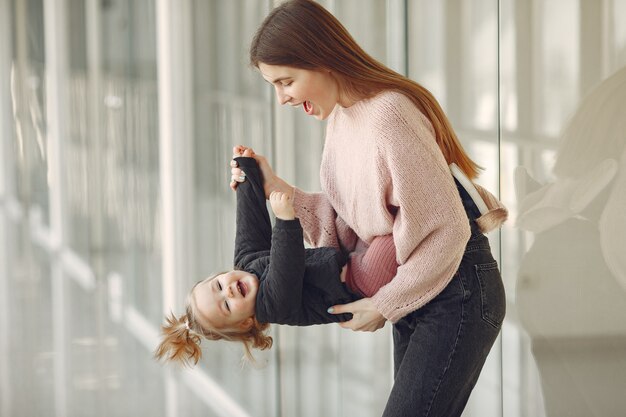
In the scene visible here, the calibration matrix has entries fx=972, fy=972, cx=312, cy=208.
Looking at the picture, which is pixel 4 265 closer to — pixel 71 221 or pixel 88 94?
pixel 71 221

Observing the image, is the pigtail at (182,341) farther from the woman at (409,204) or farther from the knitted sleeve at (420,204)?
the knitted sleeve at (420,204)

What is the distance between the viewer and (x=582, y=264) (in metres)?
2.26

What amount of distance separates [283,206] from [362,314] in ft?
0.86

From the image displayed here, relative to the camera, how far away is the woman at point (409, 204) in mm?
1787

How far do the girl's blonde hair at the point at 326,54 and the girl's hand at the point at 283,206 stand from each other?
236 millimetres

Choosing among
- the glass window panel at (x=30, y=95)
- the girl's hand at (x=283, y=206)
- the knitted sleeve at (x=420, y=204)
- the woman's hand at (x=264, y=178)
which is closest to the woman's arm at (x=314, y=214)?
the woman's hand at (x=264, y=178)

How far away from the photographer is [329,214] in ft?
6.71

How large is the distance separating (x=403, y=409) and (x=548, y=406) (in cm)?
73

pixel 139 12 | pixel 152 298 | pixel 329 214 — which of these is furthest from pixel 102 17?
pixel 329 214

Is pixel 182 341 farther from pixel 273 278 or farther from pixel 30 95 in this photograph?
pixel 30 95

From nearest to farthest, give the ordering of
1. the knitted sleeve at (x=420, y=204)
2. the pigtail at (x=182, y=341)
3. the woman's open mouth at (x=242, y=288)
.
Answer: the knitted sleeve at (x=420, y=204) < the woman's open mouth at (x=242, y=288) < the pigtail at (x=182, y=341)

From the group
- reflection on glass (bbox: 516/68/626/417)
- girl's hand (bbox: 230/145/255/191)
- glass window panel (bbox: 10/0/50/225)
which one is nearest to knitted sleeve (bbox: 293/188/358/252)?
girl's hand (bbox: 230/145/255/191)

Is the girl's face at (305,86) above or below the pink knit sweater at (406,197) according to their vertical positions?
above

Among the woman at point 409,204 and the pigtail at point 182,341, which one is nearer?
the woman at point 409,204
